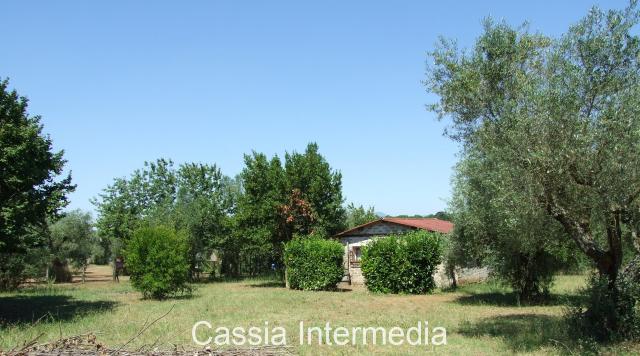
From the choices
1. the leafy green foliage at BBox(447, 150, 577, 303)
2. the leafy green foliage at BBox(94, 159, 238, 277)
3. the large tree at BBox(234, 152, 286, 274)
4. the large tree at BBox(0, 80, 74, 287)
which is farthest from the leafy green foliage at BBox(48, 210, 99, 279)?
the leafy green foliage at BBox(447, 150, 577, 303)

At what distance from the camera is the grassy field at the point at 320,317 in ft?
38.0

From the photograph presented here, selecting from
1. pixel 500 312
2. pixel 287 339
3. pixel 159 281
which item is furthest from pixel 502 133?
pixel 159 281

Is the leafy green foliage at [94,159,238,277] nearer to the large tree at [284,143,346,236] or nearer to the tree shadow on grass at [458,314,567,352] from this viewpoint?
the large tree at [284,143,346,236]

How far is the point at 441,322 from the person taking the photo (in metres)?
15.6

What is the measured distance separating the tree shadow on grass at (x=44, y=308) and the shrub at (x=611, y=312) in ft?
49.7

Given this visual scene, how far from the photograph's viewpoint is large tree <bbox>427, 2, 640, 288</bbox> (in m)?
9.34

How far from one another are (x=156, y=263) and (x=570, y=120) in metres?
20.0

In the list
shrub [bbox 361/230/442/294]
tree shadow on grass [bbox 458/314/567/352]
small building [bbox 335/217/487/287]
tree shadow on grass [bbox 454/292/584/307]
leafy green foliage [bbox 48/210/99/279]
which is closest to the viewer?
tree shadow on grass [bbox 458/314/567/352]

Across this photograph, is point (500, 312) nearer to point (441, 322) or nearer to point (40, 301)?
point (441, 322)

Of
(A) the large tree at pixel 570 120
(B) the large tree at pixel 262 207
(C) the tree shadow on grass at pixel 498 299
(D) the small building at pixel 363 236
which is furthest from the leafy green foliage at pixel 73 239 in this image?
(A) the large tree at pixel 570 120

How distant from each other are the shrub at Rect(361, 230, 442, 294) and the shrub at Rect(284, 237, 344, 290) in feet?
10.3

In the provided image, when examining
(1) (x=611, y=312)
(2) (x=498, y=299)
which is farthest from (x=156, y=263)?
(1) (x=611, y=312)

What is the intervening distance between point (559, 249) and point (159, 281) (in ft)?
56.0

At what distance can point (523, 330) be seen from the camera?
44.5 ft
